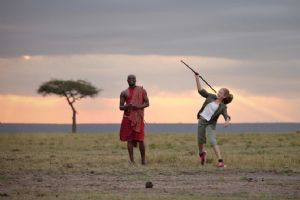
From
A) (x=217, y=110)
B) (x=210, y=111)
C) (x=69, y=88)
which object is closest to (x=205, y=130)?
(x=210, y=111)

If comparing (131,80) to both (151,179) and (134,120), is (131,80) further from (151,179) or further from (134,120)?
(151,179)

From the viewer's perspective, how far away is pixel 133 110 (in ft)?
61.3

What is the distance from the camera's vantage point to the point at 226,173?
15.9 metres

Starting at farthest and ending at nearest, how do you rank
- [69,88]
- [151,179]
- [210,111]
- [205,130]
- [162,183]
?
1. [69,88]
2. [205,130]
3. [210,111]
4. [151,179]
5. [162,183]

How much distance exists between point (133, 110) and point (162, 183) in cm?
469

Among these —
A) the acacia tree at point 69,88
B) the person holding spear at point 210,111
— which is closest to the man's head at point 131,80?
the person holding spear at point 210,111

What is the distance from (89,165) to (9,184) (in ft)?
13.4

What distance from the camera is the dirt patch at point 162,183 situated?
13156 mm

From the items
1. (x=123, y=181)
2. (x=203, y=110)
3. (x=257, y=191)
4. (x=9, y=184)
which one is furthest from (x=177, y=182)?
(x=203, y=110)

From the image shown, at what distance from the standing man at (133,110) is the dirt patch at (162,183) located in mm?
2785

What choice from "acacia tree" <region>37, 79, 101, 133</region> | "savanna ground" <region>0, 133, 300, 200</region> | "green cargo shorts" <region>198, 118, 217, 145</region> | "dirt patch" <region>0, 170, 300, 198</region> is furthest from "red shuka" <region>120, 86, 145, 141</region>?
"acacia tree" <region>37, 79, 101, 133</region>

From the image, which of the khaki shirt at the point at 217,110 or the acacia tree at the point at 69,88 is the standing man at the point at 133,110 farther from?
the acacia tree at the point at 69,88

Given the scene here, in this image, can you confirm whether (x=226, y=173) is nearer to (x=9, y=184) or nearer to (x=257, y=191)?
(x=257, y=191)

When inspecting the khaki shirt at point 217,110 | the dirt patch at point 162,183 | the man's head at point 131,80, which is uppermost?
the man's head at point 131,80
